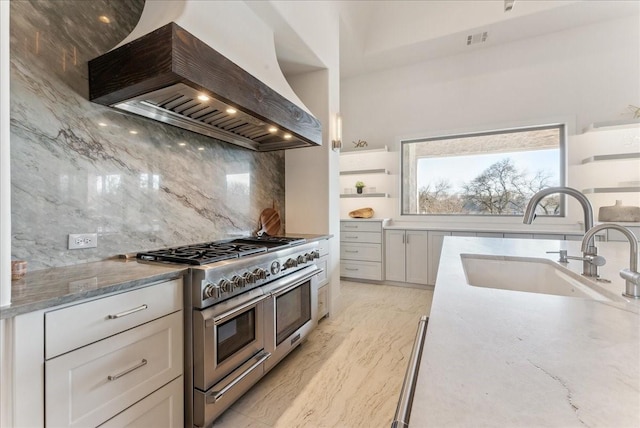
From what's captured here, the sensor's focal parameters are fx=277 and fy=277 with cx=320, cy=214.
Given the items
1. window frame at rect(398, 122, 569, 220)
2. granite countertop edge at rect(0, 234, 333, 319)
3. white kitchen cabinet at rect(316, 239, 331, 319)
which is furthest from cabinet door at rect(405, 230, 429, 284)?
granite countertop edge at rect(0, 234, 333, 319)

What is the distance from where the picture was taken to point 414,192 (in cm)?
462

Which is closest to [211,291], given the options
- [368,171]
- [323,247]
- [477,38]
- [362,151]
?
[323,247]

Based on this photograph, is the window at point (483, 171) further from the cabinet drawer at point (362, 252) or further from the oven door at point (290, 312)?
the oven door at point (290, 312)

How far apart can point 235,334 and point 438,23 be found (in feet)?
14.5

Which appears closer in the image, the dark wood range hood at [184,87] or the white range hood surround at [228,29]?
the dark wood range hood at [184,87]

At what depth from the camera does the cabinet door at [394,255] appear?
13.5 ft

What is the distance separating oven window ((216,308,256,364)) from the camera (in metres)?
1.52

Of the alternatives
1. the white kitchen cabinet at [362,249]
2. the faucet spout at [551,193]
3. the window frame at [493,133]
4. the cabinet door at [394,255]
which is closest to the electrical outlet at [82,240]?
the faucet spout at [551,193]

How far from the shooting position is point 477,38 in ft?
12.4

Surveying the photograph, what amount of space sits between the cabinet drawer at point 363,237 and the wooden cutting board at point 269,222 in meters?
1.62

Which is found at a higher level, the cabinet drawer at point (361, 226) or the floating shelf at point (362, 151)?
the floating shelf at point (362, 151)

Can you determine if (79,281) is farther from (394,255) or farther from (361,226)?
(394,255)

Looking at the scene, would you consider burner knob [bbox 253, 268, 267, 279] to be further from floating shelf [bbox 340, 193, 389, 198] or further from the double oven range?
floating shelf [bbox 340, 193, 389, 198]

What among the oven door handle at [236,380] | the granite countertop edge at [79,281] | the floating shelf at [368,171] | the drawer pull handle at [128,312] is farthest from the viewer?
the floating shelf at [368,171]
